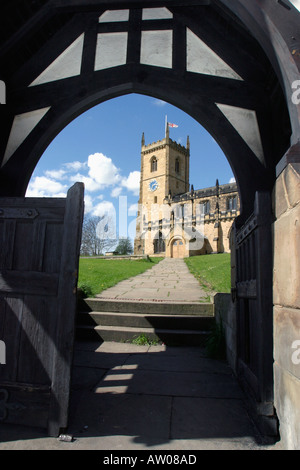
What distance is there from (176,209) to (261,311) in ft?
146

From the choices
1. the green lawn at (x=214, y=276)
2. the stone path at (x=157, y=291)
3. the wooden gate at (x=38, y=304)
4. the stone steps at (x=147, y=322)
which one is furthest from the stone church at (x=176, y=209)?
the wooden gate at (x=38, y=304)

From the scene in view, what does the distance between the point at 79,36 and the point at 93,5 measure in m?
0.66

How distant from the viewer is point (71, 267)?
7.26ft

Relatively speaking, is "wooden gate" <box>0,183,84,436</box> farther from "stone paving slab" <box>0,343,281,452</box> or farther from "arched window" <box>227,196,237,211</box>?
"arched window" <box>227,196,237,211</box>

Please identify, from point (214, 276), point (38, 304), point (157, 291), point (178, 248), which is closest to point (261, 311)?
point (38, 304)

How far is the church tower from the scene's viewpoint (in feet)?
161

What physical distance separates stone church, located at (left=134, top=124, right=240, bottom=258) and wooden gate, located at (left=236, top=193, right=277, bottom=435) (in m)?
35.6

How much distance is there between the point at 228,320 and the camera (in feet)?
11.8

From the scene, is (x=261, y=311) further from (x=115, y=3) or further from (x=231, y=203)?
(x=231, y=203)
